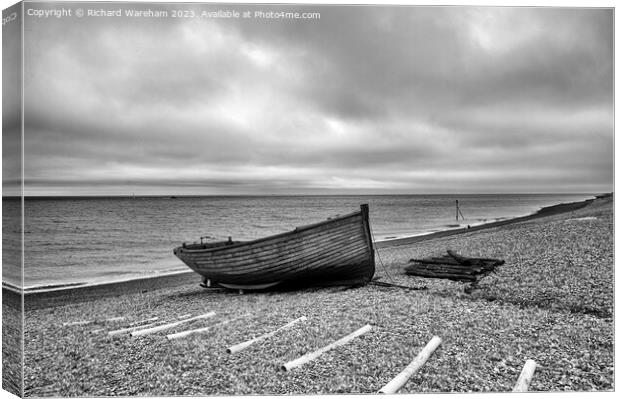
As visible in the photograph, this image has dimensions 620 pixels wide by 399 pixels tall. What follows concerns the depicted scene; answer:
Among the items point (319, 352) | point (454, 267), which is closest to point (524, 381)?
point (319, 352)

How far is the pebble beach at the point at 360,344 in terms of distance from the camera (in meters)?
4.42

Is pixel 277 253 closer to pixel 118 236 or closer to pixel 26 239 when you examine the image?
pixel 26 239

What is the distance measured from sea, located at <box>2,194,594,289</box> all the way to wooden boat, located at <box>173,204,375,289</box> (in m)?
0.43

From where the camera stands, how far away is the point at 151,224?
19.8m

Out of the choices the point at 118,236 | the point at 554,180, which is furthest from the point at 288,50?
the point at 118,236

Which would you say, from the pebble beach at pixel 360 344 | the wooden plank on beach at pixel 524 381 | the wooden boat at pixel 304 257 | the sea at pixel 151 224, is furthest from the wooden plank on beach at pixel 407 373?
the wooden boat at pixel 304 257

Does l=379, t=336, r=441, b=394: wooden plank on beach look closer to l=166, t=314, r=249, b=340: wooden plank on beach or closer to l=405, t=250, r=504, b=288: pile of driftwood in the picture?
l=166, t=314, r=249, b=340: wooden plank on beach

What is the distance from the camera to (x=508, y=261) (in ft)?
25.2

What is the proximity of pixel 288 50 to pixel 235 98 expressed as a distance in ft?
2.65

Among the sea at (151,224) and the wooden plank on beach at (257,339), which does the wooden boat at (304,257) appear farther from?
the wooden plank on beach at (257,339)

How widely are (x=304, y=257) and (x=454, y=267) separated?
2772 millimetres

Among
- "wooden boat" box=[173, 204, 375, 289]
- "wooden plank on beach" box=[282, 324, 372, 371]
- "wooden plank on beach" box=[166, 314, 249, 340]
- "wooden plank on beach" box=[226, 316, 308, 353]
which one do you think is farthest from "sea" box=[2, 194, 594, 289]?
"wooden plank on beach" box=[282, 324, 372, 371]

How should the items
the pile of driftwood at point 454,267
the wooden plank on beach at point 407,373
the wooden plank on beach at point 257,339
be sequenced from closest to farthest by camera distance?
the wooden plank on beach at point 407,373
the wooden plank on beach at point 257,339
the pile of driftwood at point 454,267

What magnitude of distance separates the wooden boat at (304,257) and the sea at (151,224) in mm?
433
